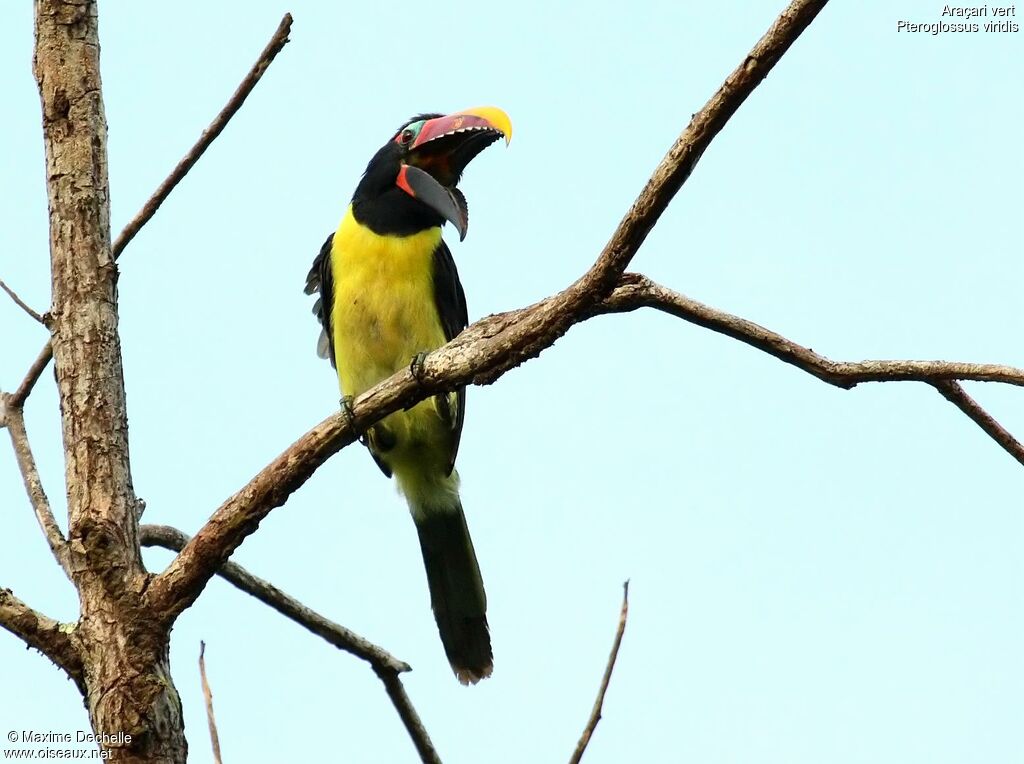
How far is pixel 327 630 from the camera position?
4324 millimetres

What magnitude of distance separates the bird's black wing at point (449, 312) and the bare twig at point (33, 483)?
7.61ft

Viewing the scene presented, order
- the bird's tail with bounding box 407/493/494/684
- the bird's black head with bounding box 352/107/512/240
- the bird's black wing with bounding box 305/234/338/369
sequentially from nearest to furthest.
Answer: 1. the bird's black head with bounding box 352/107/512/240
2. the bird's tail with bounding box 407/493/494/684
3. the bird's black wing with bounding box 305/234/338/369

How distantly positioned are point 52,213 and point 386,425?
9.18 ft

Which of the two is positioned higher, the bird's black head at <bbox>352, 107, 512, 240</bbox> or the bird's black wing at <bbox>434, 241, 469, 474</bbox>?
the bird's black head at <bbox>352, 107, 512, 240</bbox>

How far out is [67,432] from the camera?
3.72 metres

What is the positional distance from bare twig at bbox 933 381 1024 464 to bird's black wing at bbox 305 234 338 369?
352 centimetres

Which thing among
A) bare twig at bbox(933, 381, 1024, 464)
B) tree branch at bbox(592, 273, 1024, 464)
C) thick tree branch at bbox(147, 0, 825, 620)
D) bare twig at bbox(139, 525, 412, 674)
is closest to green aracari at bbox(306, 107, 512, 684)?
bare twig at bbox(139, 525, 412, 674)

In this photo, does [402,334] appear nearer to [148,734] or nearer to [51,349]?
[51,349]

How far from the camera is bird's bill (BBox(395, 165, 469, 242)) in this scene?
5.23m

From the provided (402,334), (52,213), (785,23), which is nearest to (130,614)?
(52,213)

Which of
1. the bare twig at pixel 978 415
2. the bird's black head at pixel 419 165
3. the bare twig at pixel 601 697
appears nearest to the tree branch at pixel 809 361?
the bare twig at pixel 978 415

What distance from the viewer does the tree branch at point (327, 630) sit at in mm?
4145

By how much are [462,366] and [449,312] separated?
103 inches

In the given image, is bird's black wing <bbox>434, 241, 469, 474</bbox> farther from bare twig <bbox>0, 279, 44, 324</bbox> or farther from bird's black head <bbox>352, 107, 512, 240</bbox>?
bare twig <bbox>0, 279, 44, 324</bbox>
